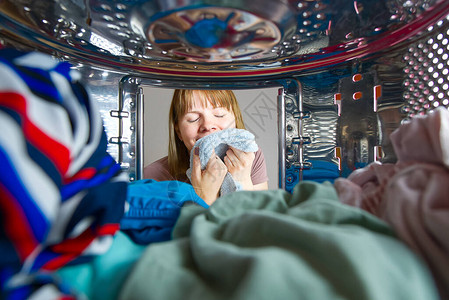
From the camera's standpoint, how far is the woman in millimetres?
668

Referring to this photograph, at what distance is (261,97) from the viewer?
2.38 feet

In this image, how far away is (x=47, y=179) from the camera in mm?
213

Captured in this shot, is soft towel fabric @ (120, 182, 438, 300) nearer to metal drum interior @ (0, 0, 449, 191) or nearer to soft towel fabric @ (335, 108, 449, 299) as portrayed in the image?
soft towel fabric @ (335, 108, 449, 299)

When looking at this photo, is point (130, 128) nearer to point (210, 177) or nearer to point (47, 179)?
point (210, 177)

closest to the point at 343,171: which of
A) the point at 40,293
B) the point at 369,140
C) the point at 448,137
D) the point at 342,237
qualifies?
the point at 369,140

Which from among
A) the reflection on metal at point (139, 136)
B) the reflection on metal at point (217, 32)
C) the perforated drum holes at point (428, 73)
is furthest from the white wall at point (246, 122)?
the perforated drum holes at point (428, 73)

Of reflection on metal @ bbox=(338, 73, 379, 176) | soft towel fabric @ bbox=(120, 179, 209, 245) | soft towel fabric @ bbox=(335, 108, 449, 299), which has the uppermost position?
reflection on metal @ bbox=(338, 73, 379, 176)

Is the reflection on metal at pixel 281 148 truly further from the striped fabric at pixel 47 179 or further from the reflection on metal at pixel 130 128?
the striped fabric at pixel 47 179

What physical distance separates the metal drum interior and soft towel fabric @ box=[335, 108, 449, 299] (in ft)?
0.73

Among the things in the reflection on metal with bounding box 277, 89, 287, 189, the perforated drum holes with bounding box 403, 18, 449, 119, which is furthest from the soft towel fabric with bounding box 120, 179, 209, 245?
the perforated drum holes with bounding box 403, 18, 449, 119

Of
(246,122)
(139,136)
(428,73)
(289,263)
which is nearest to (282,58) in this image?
(246,122)

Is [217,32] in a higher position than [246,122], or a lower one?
higher

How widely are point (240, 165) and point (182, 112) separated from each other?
201mm

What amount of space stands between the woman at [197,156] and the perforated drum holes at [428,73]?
344 mm
